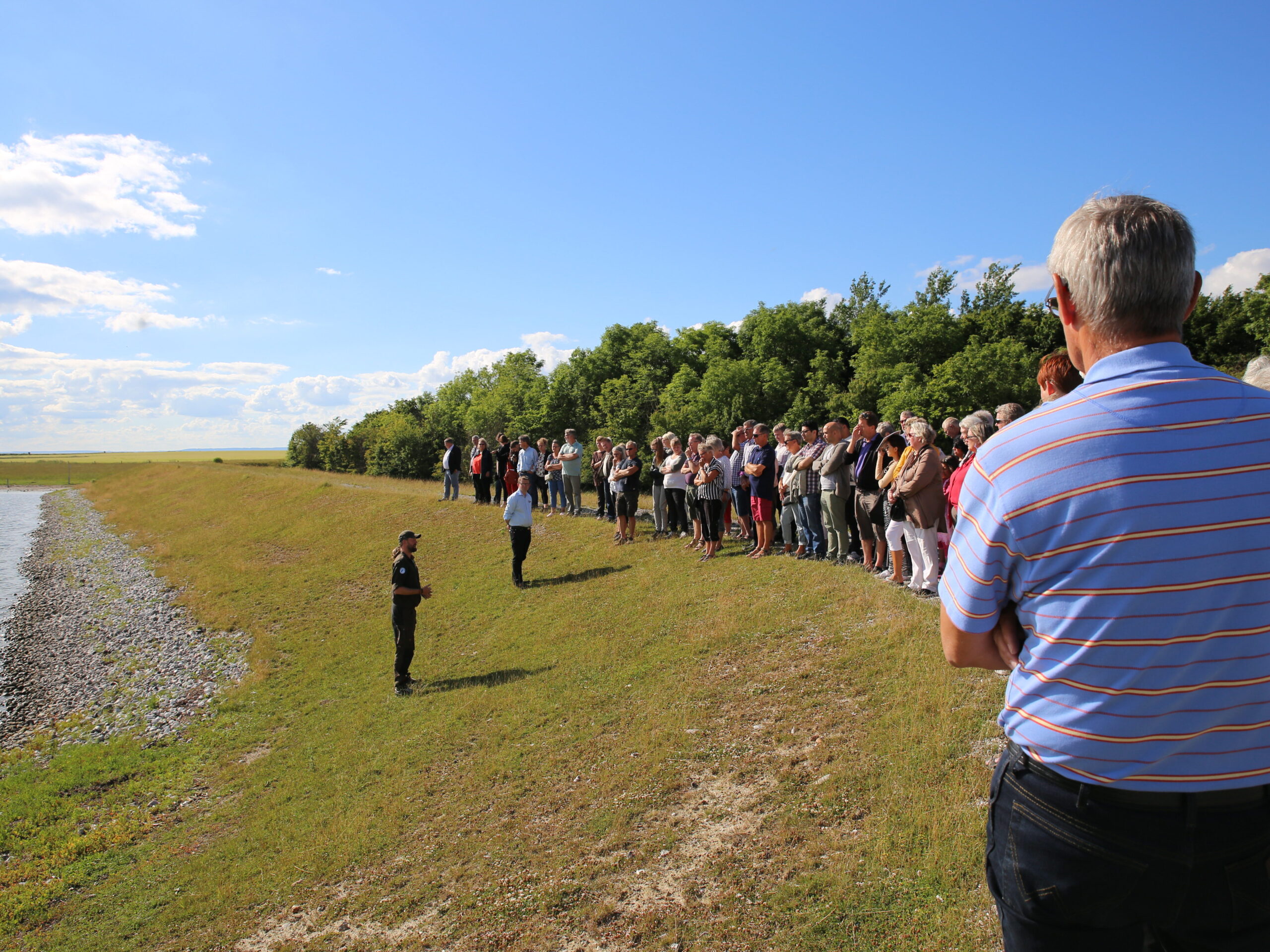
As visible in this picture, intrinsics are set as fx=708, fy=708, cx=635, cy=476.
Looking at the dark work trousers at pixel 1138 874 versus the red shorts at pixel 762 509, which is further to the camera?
the red shorts at pixel 762 509

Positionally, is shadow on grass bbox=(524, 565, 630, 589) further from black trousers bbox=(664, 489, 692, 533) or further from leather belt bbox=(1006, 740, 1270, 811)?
leather belt bbox=(1006, 740, 1270, 811)

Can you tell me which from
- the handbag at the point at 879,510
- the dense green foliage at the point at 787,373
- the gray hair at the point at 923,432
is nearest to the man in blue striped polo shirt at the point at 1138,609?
the gray hair at the point at 923,432

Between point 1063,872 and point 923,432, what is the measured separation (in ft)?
25.9

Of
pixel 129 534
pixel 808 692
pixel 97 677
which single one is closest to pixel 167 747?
pixel 97 677

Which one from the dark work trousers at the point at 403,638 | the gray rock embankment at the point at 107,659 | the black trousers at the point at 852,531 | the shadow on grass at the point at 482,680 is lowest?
the gray rock embankment at the point at 107,659

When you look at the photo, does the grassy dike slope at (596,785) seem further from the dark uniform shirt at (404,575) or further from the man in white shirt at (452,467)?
the man in white shirt at (452,467)

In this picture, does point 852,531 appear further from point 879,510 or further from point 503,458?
point 503,458

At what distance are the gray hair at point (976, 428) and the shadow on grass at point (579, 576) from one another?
886 centimetres

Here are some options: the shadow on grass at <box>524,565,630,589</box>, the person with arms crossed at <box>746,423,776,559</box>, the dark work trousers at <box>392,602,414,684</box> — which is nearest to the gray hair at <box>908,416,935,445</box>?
the person with arms crossed at <box>746,423,776,559</box>

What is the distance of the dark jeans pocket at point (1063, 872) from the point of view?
165cm

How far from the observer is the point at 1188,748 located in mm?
1601

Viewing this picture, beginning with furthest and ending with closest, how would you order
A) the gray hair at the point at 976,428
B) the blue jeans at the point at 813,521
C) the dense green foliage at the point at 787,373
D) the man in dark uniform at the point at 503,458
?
the dense green foliage at the point at 787,373, the man in dark uniform at the point at 503,458, the blue jeans at the point at 813,521, the gray hair at the point at 976,428

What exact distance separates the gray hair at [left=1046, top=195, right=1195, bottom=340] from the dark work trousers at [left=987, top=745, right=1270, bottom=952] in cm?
112

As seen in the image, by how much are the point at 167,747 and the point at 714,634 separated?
10903mm
